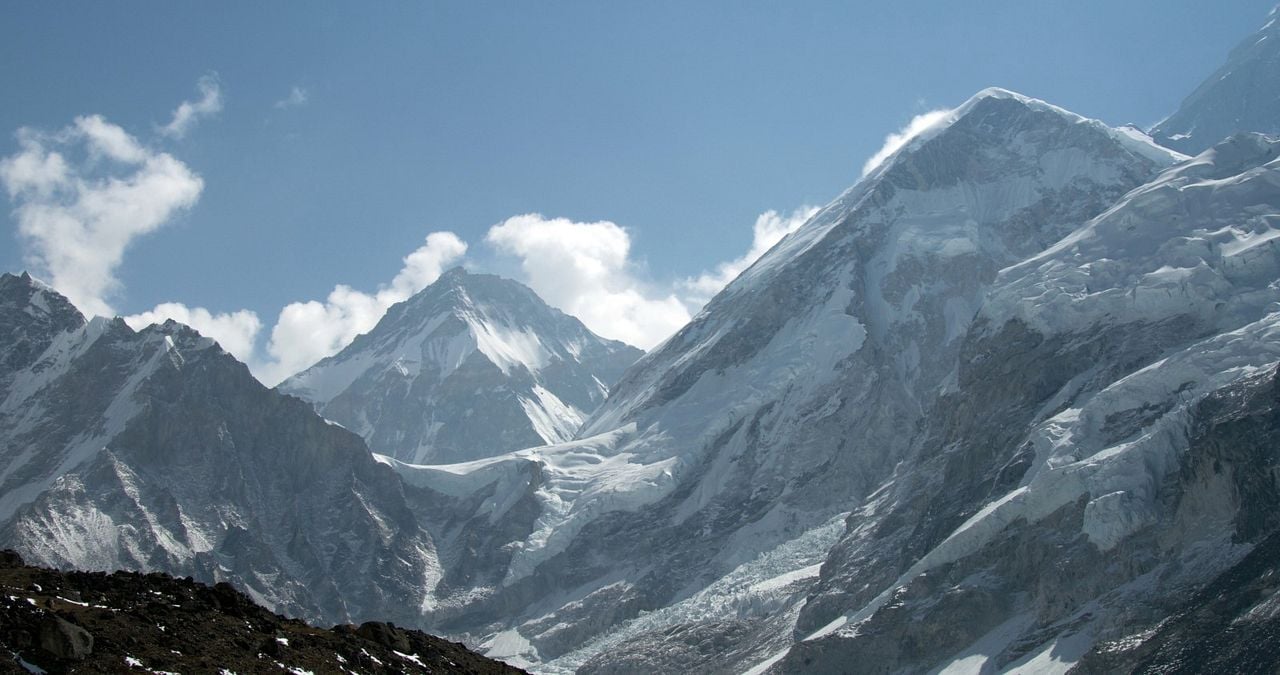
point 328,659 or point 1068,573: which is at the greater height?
point 328,659

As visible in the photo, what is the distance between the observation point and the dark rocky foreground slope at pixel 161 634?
183 feet

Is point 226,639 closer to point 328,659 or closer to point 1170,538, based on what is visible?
point 328,659

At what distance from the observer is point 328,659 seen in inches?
2675

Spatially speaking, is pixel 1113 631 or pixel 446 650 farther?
pixel 1113 631

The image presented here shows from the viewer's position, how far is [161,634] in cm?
6234

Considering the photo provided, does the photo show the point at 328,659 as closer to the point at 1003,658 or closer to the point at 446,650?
the point at 446,650

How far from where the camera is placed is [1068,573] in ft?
567

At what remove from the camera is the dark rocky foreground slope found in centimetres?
5578

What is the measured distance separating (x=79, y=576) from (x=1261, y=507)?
134391 millimetres

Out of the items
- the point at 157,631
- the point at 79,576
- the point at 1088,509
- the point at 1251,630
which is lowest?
the point at 1251,630

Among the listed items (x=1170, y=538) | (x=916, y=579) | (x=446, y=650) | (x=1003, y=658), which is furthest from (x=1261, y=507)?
(x=446, y=650)

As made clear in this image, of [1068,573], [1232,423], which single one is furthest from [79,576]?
[1232,423]

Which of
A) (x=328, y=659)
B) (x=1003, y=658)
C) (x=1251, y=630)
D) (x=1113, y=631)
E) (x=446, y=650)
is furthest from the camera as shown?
(x=1003, y=658)

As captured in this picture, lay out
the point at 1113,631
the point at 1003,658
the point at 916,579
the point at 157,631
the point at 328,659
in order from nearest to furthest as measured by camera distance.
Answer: the point at 157,631 < the point at 328,659 < the point at 1113,631 < the point at 1003,658 < the point at 916,579
